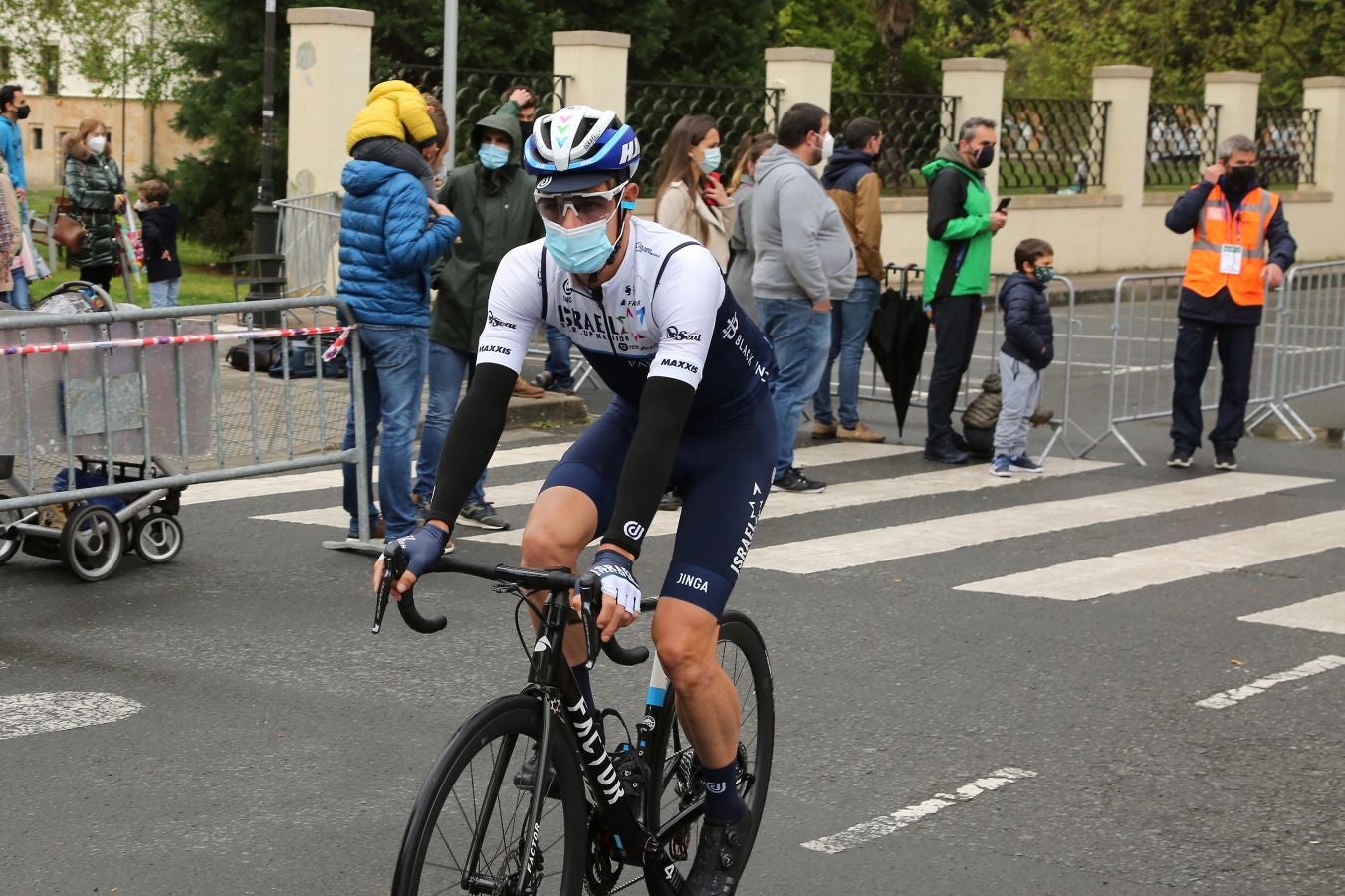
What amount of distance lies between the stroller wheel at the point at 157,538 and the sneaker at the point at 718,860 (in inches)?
184

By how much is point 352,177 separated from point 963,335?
16.0 ft

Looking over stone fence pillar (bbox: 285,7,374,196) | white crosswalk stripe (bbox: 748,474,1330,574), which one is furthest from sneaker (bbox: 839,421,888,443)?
stone fence pillar (bbox: 285,7,374,196)

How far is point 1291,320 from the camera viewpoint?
1473cm

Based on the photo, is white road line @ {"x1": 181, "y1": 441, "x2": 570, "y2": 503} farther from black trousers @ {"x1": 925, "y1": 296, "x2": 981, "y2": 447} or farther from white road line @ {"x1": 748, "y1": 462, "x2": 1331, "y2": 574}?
black trousers @ {"x1": 925, "y1": 296, "x2": 981, "y2": 447}

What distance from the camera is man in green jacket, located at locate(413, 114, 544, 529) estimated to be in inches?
364

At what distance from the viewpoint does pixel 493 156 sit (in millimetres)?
9242

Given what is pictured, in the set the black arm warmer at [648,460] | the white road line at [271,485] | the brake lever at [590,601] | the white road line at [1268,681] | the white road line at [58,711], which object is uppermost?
the black arm warmer at [648,460]

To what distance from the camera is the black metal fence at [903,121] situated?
26031 mm

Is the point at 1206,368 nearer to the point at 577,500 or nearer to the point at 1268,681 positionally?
the point at 1268,681

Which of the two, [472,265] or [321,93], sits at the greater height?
[321,93]

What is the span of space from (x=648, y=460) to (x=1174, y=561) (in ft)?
19.1

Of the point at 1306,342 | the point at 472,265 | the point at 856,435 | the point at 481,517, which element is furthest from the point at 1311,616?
the point at 1306,342

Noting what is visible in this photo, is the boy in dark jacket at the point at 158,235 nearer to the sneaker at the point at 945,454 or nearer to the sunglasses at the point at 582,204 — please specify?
the sneaker at the point at 945,454

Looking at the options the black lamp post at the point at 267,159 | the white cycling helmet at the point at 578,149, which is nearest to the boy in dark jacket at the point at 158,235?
the black lamp post at the point at 267,159
